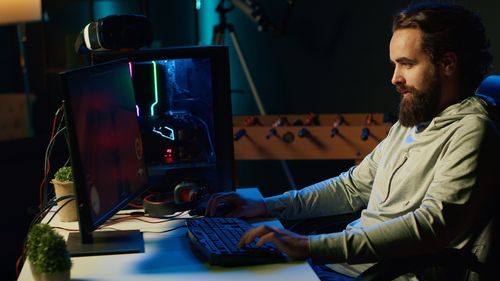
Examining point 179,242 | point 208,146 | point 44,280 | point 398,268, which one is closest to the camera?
point 44,280

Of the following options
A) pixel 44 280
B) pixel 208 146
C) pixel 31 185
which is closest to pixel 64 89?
pixel 44 280

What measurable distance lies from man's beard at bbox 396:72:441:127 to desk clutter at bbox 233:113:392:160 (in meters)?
1.34

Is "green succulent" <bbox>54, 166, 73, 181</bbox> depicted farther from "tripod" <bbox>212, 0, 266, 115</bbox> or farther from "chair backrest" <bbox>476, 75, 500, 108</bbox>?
"tripod" <bbox>212, 0, 266, 115</bbox>

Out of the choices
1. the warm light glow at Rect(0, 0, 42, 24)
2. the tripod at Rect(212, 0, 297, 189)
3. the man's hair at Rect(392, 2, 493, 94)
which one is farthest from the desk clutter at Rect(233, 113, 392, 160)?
the warm light glow at Rect(0, 0, 42, 24)

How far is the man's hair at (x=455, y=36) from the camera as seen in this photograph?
1.76 metres

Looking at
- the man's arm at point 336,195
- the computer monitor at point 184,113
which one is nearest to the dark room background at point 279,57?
the computer monitor at point 184,113

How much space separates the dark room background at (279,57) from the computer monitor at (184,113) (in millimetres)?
1973

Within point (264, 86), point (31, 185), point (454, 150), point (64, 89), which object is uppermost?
point (64, 89)

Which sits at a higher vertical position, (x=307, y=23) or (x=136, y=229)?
(x=307, y=23)

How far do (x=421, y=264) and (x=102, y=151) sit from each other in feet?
2.78

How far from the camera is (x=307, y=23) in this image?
454 centimetres

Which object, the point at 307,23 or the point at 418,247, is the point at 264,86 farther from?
the point at 418,247

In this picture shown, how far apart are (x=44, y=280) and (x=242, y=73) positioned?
11.4ft

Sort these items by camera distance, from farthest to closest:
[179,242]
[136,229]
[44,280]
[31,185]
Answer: [31,185] < [136,229] < [179,242] < [44,280]
